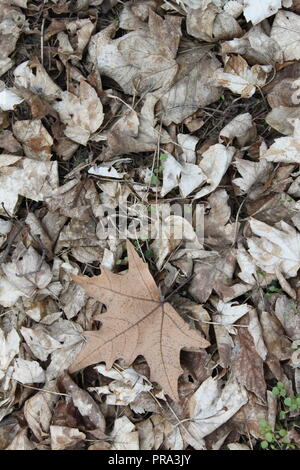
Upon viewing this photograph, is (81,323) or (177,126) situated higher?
(177,126)

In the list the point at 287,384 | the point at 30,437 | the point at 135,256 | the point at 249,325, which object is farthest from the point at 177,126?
the point at 30,437

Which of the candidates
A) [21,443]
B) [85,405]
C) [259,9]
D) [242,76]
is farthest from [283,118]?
[21,443]

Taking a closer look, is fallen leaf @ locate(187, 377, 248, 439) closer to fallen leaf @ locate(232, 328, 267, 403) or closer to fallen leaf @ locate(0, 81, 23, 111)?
fallen leaf @ locate(232, 328, 267, 403)

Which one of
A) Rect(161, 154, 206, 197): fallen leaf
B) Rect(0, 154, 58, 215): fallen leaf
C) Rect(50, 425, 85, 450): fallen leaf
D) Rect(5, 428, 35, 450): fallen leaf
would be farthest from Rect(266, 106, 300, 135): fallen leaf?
Rect(5, 428, 35, 450): fallen leaf

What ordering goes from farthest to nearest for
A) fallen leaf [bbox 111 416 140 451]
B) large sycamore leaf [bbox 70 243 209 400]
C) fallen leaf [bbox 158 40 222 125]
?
fallen leaf [bbox 158 40 222 125] < fallen leaf [bbox 111 416 140 451] < large sycamore leaf [bbox 70 243 209 400]

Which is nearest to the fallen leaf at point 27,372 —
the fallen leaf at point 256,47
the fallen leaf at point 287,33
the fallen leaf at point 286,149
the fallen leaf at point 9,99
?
the fallen leaf at point 9,99

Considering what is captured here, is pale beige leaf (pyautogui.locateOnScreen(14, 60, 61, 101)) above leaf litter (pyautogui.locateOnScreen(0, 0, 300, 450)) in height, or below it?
above

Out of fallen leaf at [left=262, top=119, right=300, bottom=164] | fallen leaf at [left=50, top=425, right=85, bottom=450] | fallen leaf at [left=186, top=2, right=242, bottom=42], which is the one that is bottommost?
fallen leaf at [left=50, top=425, right=85, bottom=450]

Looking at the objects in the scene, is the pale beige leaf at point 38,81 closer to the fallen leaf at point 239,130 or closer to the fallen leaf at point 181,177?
the fallen leaf at point 181,177

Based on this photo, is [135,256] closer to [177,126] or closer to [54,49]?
[177,126]
